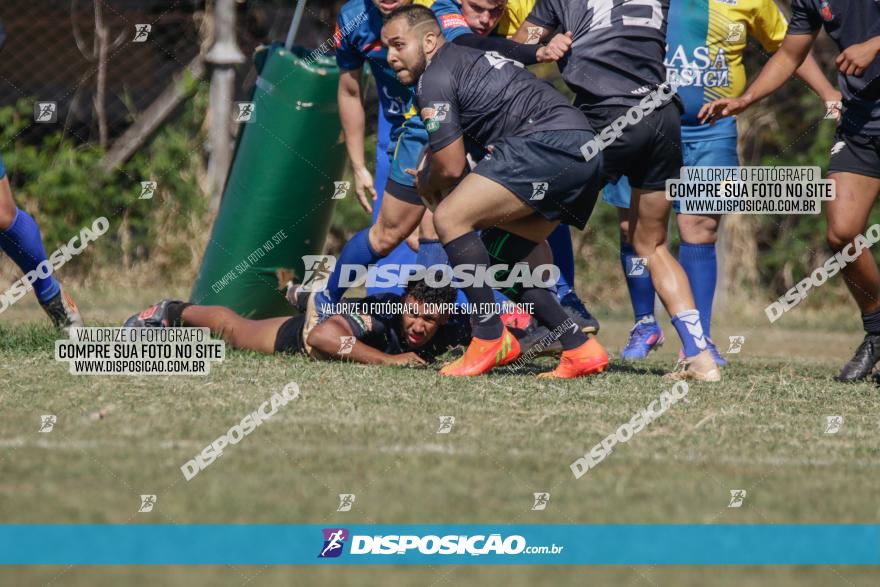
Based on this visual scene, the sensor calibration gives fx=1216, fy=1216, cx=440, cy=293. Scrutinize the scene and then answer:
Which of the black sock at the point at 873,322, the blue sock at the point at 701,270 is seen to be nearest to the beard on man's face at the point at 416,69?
the blue sock at the point at 701,270

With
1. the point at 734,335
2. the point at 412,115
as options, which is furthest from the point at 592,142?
the point at 734,335

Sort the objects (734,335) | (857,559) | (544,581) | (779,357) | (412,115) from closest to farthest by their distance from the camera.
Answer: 1. (544,581)
2. (857,559)
3. (412,115)
4. (779,357)
5. (734,335)

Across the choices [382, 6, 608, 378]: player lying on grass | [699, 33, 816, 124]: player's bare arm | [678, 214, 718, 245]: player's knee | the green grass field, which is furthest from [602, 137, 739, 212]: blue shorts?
the green grass field

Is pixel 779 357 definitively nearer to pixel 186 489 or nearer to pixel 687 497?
pixel 687 497

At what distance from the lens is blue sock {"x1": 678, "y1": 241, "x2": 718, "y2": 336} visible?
691 cm

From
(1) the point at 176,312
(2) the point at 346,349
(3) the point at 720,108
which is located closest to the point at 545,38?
(3) the point at 720,108

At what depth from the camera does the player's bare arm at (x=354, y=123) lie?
22.6 ft

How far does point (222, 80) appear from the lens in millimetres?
10203

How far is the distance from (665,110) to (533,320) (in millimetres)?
1324

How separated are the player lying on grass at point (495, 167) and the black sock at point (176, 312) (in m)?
1.71

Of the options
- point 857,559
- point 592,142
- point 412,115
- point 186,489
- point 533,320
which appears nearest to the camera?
point 857,559

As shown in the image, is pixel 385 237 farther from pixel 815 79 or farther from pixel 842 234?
pixel 815 79

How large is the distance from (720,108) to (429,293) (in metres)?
1.71

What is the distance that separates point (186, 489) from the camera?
3336mm
